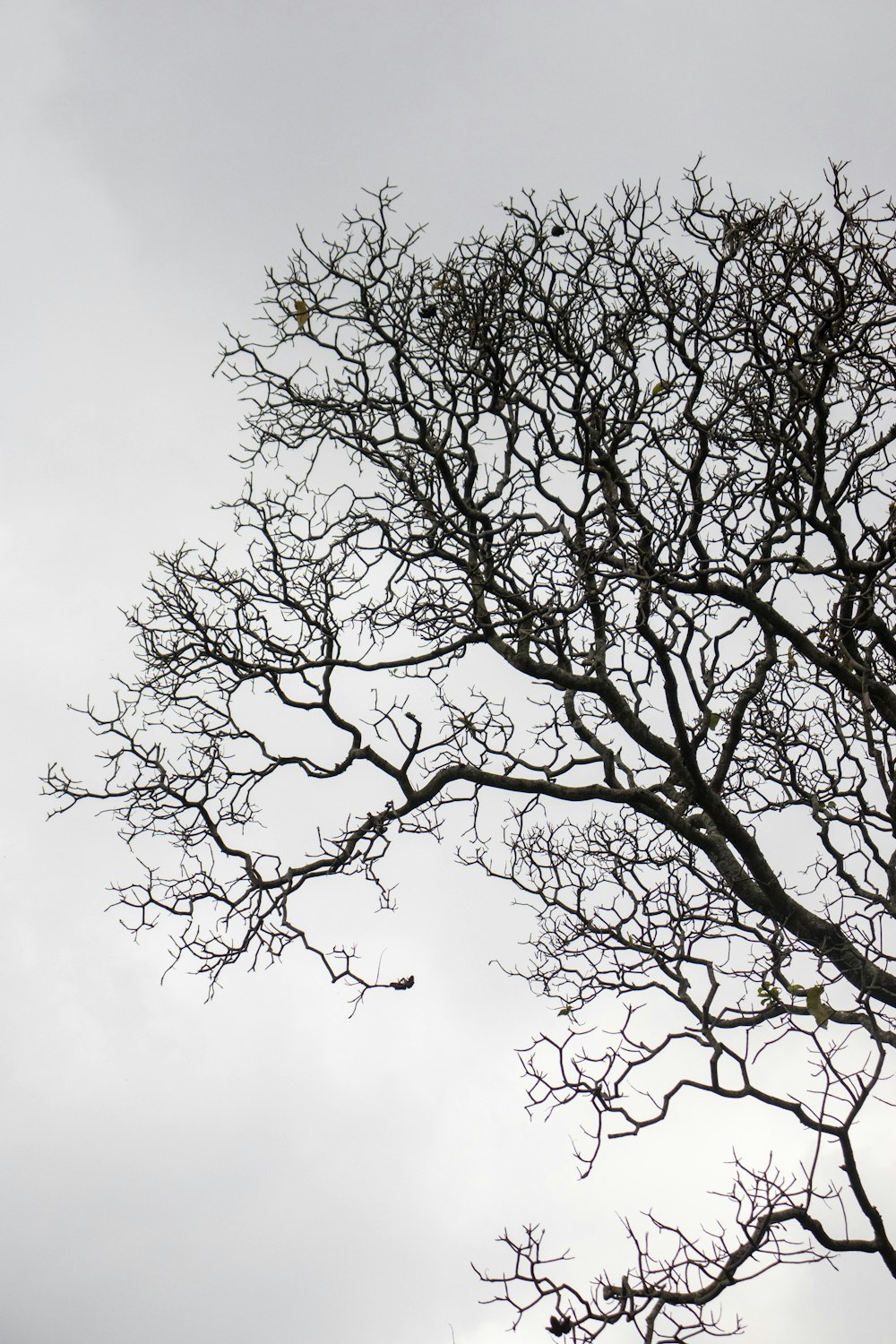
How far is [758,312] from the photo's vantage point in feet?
26.7

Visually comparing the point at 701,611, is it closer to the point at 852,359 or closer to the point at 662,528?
the point at 662,528

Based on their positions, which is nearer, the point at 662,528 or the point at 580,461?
the point at 662,528

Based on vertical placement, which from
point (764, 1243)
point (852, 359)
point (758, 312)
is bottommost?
point (764, 1243)

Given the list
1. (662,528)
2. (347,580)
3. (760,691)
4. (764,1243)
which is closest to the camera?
(764,1243)

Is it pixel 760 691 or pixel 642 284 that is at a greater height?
pixel 642 284

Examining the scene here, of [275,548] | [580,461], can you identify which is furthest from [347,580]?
[580,461]

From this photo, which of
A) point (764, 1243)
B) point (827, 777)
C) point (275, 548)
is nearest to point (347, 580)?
point (275, 548)

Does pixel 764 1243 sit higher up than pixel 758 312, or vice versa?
pixel 758 312

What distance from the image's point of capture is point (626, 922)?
8828 mm

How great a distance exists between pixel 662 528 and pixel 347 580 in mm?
2181

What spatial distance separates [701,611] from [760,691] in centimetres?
147

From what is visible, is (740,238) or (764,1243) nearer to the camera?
(764,1243)

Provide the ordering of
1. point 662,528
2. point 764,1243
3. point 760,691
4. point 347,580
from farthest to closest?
1. point 760,691
2. point 347,580
3. point 662,528
4. point 764,1243

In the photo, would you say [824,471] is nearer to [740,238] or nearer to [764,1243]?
[740,238]
